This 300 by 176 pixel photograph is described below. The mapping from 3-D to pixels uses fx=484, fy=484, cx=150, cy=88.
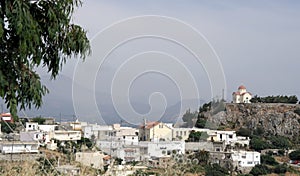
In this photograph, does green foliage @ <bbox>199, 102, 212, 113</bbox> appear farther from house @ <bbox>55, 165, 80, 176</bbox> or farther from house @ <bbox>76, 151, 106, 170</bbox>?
house @ <bbox>55, 165, 80, 176</bbox>

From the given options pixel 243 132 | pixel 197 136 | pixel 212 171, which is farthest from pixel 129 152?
pixel 243 132

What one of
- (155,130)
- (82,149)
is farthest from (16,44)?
(155,130)

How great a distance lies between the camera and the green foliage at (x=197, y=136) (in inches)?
1005

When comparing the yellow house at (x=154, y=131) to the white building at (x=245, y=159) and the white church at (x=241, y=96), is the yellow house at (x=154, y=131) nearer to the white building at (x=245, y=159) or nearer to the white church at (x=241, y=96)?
the white building at (x=245, y=159)

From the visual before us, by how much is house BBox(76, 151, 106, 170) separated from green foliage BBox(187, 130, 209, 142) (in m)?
21.8

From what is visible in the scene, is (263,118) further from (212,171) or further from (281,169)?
(212,171)

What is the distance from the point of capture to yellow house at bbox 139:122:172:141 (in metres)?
26.0

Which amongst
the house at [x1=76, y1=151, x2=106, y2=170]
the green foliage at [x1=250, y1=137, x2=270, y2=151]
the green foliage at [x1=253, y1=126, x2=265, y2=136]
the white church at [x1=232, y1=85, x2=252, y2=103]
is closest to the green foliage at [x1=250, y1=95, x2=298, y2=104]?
the white church at [x1=232, y1=85, x2=252, y2=103]

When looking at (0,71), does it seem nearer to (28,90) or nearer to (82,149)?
(28,90)

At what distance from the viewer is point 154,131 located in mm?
26312

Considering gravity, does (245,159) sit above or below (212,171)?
above

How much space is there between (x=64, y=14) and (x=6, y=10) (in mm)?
400

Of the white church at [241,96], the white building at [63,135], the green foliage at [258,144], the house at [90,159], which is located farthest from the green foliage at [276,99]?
the house at [90,159]

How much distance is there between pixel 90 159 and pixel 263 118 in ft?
92.5
